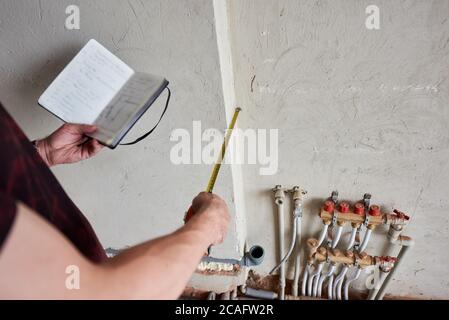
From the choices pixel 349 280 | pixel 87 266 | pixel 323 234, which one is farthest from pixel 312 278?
pixel 87 266

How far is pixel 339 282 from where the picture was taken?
50.0 inches

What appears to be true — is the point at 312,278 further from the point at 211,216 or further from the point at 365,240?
the point at 211,216

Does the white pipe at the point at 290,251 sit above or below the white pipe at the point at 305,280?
above

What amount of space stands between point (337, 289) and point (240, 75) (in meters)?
0.97

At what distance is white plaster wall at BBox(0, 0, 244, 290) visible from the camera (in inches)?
25.8

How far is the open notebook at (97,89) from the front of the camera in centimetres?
68

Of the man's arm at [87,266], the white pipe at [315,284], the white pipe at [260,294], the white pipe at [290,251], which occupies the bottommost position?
the white pipe at [260,294]

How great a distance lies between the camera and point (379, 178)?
945mm

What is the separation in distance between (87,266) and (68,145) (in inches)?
18.8

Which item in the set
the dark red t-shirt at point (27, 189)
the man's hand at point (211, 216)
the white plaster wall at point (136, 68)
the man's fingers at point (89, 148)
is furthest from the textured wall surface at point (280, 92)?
the dark red t-shirt at point (27, 189)

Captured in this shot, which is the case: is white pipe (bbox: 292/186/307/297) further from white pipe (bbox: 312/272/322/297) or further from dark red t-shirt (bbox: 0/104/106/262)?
dark red t-shirt (bbox: 0/104/106/262)

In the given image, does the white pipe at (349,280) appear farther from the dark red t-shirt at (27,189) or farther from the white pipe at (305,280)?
the dark red t-shirt at (27,189)

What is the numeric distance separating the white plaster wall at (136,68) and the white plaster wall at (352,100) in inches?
4.4

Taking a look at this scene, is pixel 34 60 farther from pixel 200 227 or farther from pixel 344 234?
pixel 344 234
